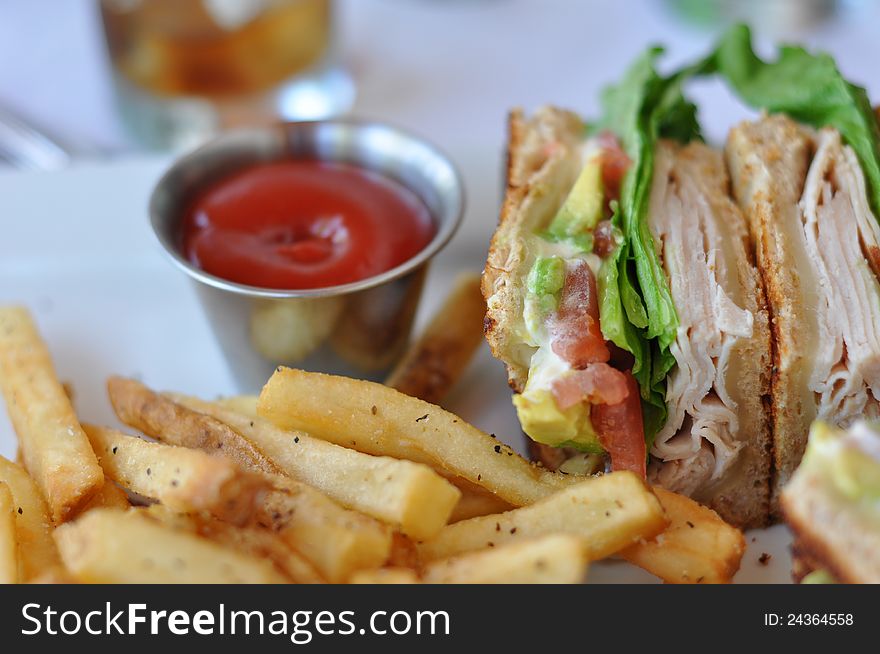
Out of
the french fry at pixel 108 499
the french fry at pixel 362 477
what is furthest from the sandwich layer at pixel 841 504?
the french fry at pixel 108 499

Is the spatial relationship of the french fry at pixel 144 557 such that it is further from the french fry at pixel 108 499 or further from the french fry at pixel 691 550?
the french fry at pixel 691 550

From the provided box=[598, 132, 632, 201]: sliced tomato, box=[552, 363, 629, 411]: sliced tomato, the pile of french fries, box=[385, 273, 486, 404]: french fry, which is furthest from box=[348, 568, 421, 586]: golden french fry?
box=[598, 132, 632, 201]: sliced tomato

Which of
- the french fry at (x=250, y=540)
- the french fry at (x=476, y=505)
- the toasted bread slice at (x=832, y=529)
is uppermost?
the toasted bread slice at (x=832, y=529)

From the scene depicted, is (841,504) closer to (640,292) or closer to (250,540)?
(640,292)

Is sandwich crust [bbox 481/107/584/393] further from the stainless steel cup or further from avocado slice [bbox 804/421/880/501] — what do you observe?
avocado slice [bbox 804/421/880/501]

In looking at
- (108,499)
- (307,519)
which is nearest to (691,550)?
(307,519)

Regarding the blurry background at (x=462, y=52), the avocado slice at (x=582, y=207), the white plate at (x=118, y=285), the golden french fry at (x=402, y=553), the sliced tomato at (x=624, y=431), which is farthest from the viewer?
the blurry background at (x=462, y=52)

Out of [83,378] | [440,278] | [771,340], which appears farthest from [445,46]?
[771,340]
